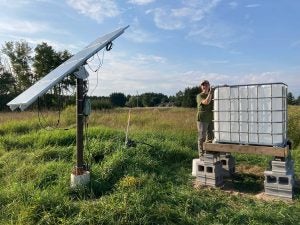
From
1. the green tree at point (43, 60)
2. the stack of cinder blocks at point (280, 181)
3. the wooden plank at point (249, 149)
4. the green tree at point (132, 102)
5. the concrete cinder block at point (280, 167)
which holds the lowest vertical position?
the stack of cinder blocks at point (280, 181)

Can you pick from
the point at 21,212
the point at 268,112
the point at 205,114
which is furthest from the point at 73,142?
the point at 268,112

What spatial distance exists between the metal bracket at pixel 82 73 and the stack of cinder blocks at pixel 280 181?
3.27 metres

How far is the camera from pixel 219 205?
15.5ft

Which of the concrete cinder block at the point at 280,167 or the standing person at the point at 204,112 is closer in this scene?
the concrete cinder block at the point at 280,167

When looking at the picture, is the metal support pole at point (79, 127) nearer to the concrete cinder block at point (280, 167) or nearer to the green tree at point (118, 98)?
the concrete cinder block at point (280, 167)

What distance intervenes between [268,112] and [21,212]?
12.7 ft

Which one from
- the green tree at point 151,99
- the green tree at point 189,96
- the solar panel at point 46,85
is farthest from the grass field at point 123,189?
the green tree at point 151,99

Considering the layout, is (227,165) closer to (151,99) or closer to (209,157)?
(209,157)

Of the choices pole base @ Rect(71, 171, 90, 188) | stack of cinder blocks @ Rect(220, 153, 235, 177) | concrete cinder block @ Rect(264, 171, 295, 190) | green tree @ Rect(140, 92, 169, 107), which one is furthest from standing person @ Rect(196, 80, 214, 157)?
green tree @ Rect(140, 92, 169, 107)

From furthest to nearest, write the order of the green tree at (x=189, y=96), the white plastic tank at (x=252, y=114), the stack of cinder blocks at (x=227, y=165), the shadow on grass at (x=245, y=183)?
the green tree at (x=189, y=96) < the stack of cinder blocks at (x=227, y=165) < the shadow on grass at (x=245, y=183) < the white plastic tank at (x=252, y=114)

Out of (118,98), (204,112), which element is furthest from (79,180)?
(118,98)

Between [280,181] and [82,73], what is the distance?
11.7 feet

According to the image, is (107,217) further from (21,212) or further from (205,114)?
(205,114)

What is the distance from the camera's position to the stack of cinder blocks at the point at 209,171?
5.92m
